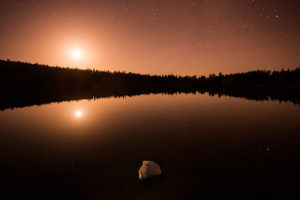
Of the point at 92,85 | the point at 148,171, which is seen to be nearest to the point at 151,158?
the point at 148,171

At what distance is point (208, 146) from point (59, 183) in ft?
33.7

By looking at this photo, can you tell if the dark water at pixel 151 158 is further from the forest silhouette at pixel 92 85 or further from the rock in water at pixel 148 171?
the forest silhouette at pixel 92 85

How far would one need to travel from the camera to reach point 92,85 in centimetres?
11944

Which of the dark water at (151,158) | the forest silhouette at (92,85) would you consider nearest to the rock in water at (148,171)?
the dark water at (151,158)

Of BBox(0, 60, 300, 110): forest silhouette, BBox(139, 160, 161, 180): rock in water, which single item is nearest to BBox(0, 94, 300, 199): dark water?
BBox(139, 160, 161, 180): rock in water

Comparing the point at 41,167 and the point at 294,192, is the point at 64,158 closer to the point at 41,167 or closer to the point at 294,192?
the point at 41,167

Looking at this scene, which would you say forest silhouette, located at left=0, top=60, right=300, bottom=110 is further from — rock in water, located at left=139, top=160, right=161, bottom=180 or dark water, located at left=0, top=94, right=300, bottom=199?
rock in water, located at left=139, top=160, right=161, bottom=180

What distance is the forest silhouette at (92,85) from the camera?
199 ft

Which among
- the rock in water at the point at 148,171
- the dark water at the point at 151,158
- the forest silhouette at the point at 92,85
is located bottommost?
the dark water at the point at 151,158

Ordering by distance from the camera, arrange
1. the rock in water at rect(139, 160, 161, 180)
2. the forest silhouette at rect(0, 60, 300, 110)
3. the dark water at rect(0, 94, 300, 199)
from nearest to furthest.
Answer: the dark water at rect(0, 94, 300, 199) → the rock in water at rect(139, 160, 161, 180) → the forest silhouette at rect(0, 60, 300, 110)

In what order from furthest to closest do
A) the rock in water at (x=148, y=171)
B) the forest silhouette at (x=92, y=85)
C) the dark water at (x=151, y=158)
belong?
the forest silhouette at (x=92, y=85)
the rock in water at (x=148, y=171)
the dark water at (x=151, y=158)

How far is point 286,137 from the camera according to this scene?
15.2m

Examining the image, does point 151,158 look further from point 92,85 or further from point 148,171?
point 92,85

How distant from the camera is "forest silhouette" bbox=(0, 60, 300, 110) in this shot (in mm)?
60562
